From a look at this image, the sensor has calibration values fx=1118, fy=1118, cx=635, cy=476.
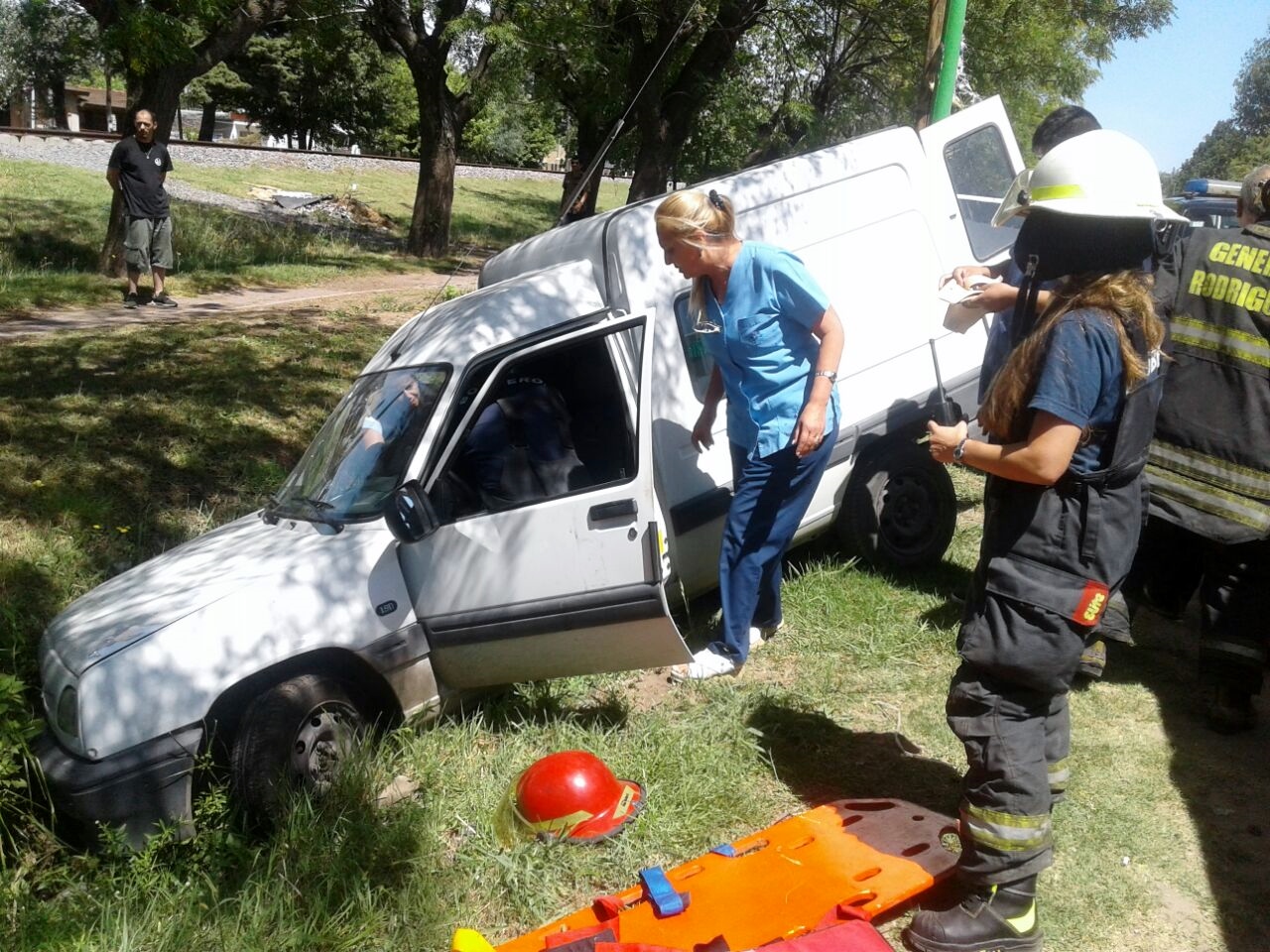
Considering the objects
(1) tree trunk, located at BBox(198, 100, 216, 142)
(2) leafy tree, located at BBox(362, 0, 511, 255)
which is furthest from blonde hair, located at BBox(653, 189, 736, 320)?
(1) tree trunk, located at BBox(198, 100, 216, 142)

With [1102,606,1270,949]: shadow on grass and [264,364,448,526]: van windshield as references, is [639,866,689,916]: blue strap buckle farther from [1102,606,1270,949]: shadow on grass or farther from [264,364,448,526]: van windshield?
[264,364,448,526]: van windshield

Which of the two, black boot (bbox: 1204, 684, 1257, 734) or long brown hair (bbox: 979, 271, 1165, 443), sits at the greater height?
long brown hair (bbox: 979, 271, 1165, 443)

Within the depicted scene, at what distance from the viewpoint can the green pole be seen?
7402 mm

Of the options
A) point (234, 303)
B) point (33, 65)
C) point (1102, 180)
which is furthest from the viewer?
point (33, 65)

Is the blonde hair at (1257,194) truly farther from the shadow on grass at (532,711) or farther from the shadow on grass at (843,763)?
the shadow on grass at (532,711)

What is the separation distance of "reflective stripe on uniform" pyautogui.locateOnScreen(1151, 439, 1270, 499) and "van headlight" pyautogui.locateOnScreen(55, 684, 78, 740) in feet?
13.2

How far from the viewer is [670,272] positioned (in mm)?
5215

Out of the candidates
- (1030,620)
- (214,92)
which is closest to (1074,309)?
(1030,620)

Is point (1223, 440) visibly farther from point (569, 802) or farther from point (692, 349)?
point (569, 802)

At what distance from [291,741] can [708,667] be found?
1.81m

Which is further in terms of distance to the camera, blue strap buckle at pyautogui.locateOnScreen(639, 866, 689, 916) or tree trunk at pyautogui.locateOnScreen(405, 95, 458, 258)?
tree trunk at pyautogui.locateOnScreen(405, 95, 458, 258)

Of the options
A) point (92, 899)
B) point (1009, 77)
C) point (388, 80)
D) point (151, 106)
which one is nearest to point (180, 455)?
point (92, 899)

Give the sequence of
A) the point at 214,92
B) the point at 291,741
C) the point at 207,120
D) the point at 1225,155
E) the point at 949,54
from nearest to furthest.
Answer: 1. the point at 291,741
2. the point at 949,54
3. the point at 214,92
4. the point at 207,120
5. the point at 1225,155

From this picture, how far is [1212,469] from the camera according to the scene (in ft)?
13.9
